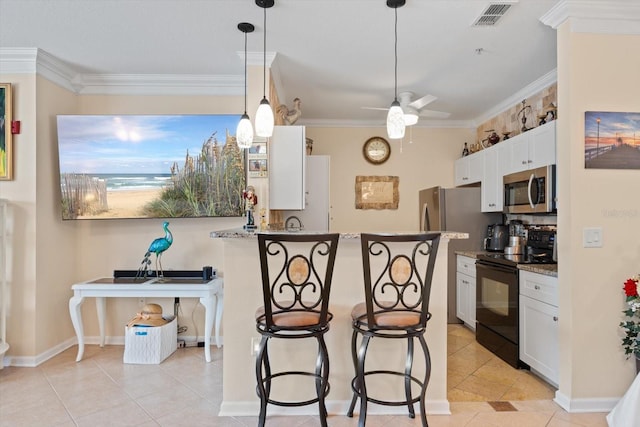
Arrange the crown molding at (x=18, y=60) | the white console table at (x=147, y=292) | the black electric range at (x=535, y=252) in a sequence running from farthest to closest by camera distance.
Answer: the black electric range at (x=535, y=252) → the white console table at (x=147, y=292) → the crown molding at (x=18, y=60)

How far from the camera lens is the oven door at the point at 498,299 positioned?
310 cm

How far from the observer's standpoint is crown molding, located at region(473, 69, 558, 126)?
11.6 ft

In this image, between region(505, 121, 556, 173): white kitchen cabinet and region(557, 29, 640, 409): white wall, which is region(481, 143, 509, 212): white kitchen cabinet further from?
region(557, 29, 640, 409): white wall

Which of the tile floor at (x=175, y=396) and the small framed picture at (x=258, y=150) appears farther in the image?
the small framed picture at (x=258, y=150)

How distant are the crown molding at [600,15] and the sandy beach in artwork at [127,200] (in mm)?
3428

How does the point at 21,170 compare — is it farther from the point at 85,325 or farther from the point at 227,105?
the point at 227,105

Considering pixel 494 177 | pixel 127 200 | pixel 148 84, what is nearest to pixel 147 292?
pixel 127 200

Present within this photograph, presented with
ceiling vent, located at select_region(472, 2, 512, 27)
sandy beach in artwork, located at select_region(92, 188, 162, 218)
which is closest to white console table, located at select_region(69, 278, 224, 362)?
sandy beach in artwork, located at select_region(92, 188, 162, 218)

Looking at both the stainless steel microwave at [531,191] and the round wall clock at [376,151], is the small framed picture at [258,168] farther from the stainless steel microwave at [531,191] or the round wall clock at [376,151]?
the stainless steel microwave at [531,191]

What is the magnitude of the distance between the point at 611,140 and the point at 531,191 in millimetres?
1068

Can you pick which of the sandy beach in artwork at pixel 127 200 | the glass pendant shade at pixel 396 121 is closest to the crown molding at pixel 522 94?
the glass pendant shade at pixel 396 121

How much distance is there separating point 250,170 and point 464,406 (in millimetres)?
2389

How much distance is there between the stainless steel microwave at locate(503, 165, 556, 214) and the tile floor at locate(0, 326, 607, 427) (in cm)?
143

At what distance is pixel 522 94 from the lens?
13.2 feet
